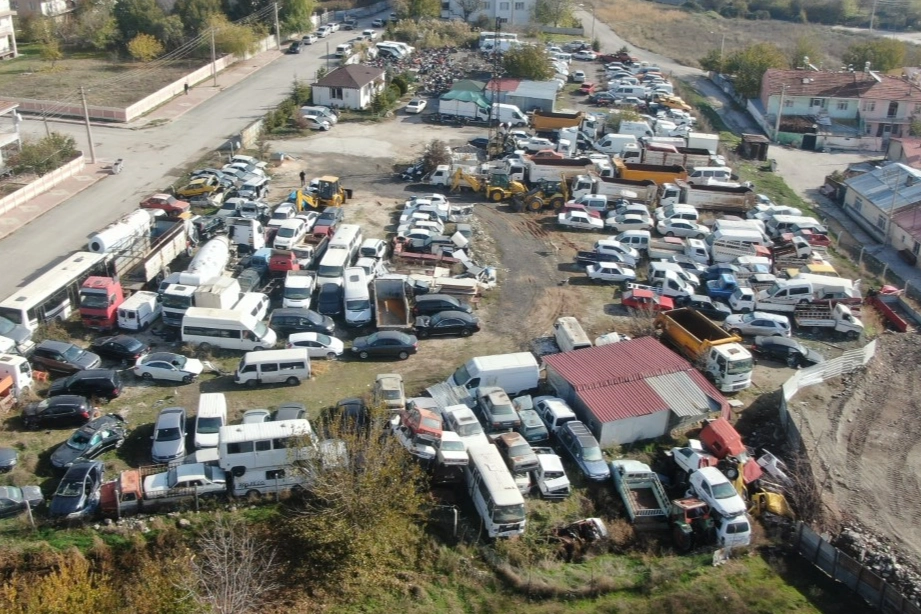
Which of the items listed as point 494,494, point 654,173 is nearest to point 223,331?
point 494,494

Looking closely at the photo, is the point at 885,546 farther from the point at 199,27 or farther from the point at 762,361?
the point at 199,27

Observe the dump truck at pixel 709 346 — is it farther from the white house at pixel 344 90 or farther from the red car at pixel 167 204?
the white house at pixel 344 90

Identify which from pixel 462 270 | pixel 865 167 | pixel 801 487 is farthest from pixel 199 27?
pixel 801 487

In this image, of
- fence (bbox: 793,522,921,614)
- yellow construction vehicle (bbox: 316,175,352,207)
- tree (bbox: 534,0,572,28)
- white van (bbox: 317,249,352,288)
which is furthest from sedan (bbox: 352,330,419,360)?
tree (bbox: 534,0,572,28)

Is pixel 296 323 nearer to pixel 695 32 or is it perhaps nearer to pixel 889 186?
pixel 889 186

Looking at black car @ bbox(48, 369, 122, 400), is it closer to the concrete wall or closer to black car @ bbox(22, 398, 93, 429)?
black car @ bbox(22, 398, 93, 429)

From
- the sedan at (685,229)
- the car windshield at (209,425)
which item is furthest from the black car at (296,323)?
the sedan at (685,229)

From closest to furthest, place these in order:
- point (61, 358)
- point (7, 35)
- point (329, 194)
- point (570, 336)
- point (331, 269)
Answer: point (61, 358)
point (570, 336)
point (331, 269)
point (329, 194)
point (7, 35)
